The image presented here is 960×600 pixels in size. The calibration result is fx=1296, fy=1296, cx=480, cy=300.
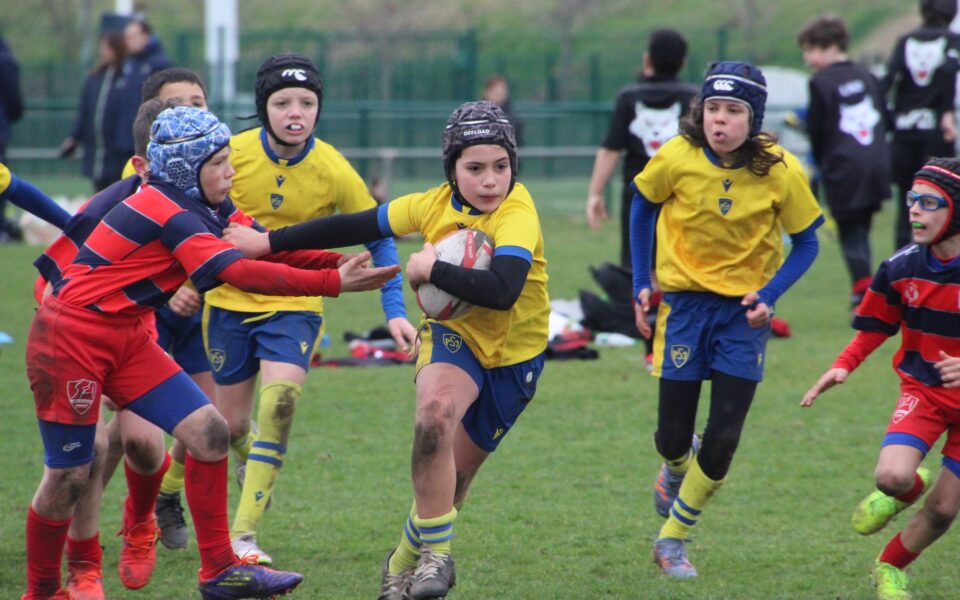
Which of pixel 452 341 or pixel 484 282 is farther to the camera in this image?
pixel 452 341

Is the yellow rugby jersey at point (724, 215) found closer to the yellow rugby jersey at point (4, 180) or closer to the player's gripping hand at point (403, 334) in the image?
the player's gripping hand at point (403, 334)

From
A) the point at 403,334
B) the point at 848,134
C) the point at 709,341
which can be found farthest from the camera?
the point at 848,134

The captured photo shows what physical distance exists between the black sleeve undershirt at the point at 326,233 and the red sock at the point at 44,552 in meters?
1.22

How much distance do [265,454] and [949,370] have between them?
2598 mm

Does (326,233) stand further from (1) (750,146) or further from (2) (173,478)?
(1) (750,146)

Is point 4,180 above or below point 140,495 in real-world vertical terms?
above

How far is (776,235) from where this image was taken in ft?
17.5

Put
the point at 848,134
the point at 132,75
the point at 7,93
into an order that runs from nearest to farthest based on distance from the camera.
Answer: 1. the point at 848,134
2. the point at 132,75
3. the point at 7,93

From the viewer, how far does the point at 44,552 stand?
4.44 meters

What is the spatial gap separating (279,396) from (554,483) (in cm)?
177

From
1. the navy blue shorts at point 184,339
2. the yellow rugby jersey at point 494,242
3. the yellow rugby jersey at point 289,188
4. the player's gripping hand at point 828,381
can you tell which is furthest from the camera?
the navy blue shorts at point 184,339

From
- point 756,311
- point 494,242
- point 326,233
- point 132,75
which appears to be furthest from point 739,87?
point 132,75

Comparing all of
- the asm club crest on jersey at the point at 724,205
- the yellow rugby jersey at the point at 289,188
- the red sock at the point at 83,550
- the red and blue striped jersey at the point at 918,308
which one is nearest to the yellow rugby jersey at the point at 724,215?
the asm club crest on jersey at the point at 724,205

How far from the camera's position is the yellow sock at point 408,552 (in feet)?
14.9
